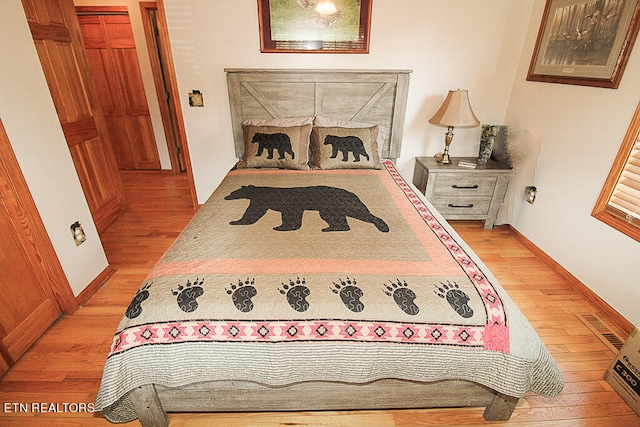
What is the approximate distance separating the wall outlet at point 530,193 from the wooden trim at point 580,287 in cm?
34

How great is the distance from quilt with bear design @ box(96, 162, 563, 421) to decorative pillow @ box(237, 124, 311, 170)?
1268 mm

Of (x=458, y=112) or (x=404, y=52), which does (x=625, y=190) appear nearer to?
(x=458, y=112)

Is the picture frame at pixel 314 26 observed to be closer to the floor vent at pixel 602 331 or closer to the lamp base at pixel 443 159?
the lamp base at pixel 443 159

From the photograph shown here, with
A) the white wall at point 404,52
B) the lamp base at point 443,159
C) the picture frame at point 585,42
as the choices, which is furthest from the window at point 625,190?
the white wall at point 404,52

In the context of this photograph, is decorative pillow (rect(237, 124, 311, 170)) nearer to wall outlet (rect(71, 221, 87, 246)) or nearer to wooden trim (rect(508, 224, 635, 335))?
wall outlet (rect(71, 221, 87, 246))

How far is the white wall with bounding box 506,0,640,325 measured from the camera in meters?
1.89

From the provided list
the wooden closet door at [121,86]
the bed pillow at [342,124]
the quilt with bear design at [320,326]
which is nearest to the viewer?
the quilt with bear design at [320,326]

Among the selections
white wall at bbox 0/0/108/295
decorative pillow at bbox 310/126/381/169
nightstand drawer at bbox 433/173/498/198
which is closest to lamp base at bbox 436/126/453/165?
nightstand drawer at bbox 433/173/498/198

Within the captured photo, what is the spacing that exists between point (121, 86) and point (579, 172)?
4902mm

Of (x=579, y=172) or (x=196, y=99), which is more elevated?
(x=196, y=99)

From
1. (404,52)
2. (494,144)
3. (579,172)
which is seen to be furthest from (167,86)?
(579,172)

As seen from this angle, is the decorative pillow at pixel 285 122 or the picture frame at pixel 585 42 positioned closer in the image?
the picture frame at pixel 585 42

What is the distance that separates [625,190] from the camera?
6.30 ft

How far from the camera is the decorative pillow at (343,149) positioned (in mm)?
2545
